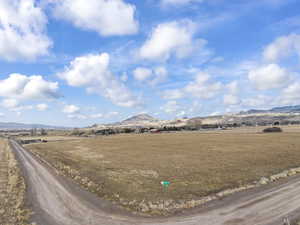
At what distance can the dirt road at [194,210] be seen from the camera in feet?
42.6

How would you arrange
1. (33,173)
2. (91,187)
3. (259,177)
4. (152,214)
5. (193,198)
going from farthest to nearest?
(33,173) < (259,177) < (91,187) < (193,198) < (152,214)

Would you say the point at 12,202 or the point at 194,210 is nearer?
the point at 194,210

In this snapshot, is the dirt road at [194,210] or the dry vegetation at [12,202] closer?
the dirt road at [194,210]

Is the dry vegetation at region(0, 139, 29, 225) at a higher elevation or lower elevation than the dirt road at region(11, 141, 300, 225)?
higher

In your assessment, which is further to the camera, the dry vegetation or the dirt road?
the dry vegetation

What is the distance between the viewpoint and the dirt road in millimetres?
12984

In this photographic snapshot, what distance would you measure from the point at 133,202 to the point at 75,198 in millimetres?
5069

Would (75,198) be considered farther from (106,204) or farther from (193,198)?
(193,198)

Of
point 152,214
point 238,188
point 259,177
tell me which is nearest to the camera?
point 152,214

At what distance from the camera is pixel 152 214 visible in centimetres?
1429

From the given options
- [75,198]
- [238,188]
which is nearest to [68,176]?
[75,198]

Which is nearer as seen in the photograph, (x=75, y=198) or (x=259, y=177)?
(x=75, y=198)

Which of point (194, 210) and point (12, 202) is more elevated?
point (12, 202)

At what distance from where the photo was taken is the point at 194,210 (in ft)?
48.2
